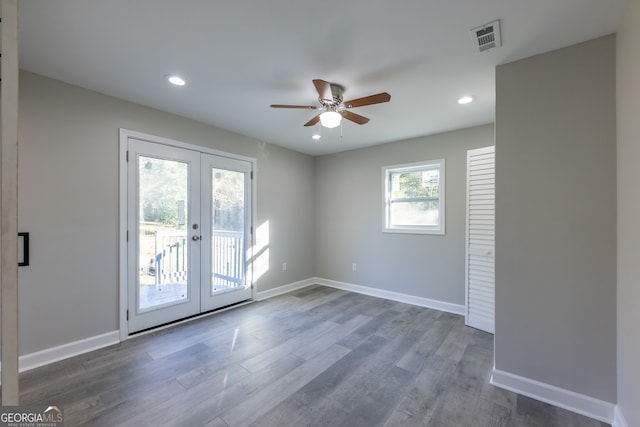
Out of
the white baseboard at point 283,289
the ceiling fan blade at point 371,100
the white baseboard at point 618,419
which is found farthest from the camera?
the white baseboard at point 283,289

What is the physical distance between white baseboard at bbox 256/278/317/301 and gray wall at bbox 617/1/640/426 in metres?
3.87

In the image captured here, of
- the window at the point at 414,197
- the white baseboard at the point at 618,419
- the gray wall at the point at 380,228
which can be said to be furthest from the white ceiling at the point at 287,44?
the white baseboard at the point at 618,419

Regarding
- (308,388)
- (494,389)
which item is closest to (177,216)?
(308,388)

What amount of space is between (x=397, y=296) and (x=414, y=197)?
1605 mm

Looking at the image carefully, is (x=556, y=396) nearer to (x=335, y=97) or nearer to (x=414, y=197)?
(x=414, y=197)

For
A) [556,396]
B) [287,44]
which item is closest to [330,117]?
[287,44]

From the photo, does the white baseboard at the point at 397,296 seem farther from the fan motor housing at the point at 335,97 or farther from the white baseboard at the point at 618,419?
the fan motor housing at the point at 335,97

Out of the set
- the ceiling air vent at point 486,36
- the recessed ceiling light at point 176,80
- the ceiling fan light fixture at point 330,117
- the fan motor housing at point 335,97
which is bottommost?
the ceiling fan light fixture at point 330,117

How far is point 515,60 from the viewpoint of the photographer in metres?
2.10

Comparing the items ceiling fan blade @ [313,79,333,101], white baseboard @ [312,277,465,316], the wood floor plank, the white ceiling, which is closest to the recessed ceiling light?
the white ceiling

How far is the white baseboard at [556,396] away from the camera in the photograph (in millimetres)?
1782

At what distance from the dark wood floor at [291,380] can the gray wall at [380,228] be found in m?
0.88

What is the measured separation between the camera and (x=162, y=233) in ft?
10.4

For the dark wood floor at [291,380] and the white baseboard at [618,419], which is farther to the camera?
the dark wood floor at [291,380]
